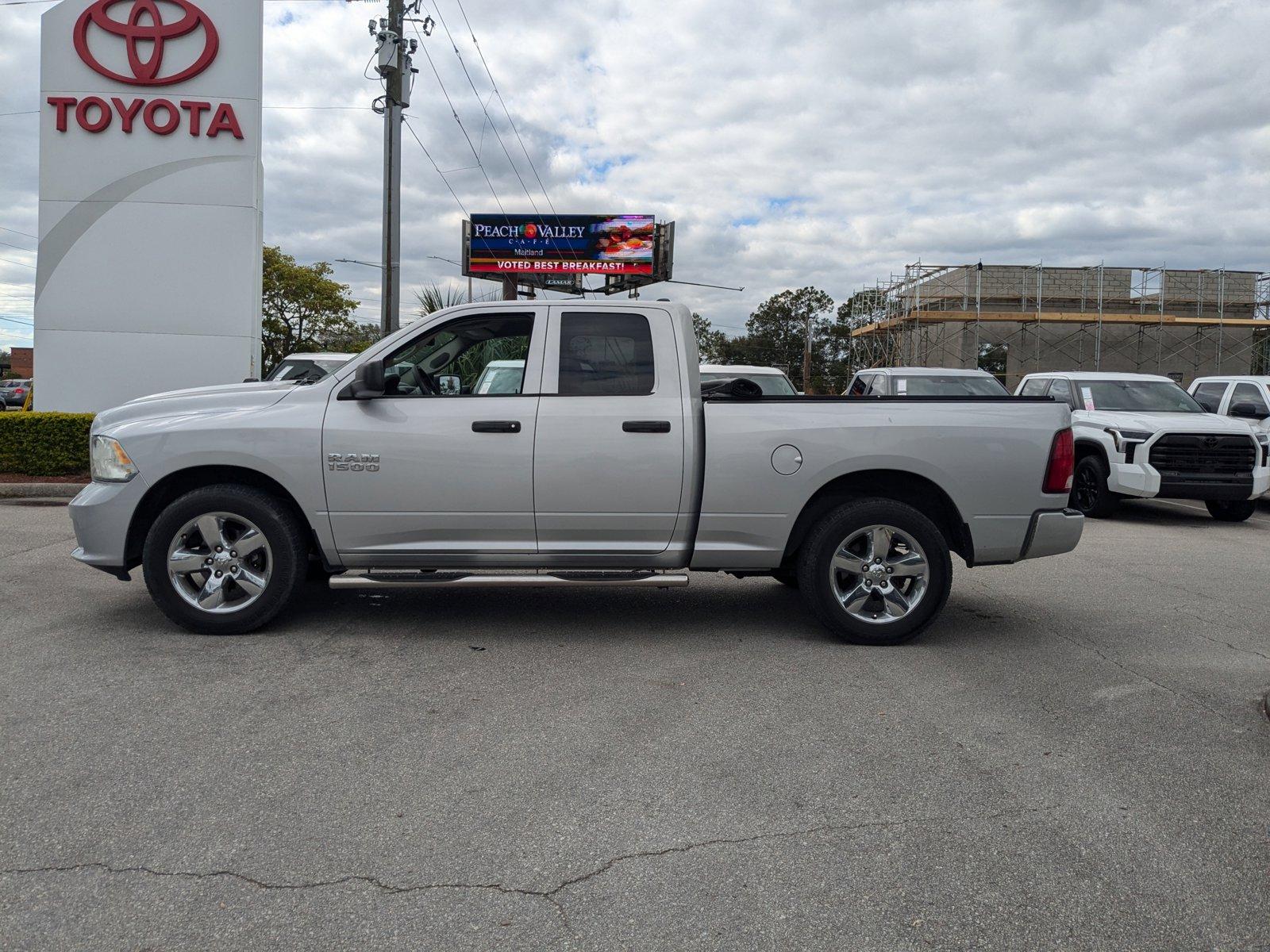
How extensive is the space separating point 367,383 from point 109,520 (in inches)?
66.2

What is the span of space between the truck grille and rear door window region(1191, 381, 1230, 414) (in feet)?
11.0

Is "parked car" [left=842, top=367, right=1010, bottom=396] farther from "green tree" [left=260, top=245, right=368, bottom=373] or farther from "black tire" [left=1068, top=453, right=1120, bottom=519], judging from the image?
"green tree" [left=260, top=245, right=368, bottom=373]

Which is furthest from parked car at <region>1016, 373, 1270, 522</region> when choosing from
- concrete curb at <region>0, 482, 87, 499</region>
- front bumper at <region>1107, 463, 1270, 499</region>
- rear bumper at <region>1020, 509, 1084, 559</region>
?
concrete curb at <region>0, 482, 87, 499</region>

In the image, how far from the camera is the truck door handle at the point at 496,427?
5.80 metres

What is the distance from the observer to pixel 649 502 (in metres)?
5.87

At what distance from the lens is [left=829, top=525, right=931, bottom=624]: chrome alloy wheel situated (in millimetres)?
5910

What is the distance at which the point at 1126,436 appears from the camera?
40.9ft

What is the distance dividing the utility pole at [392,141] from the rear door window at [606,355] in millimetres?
11873

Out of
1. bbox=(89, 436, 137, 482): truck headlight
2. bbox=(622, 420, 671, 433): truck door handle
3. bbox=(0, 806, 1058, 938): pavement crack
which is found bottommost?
bbox=(0, 806, 1058, 938): pavement crack

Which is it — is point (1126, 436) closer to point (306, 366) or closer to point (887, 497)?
point (887, 497)

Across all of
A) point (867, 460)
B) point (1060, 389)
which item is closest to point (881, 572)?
point (867, 460)

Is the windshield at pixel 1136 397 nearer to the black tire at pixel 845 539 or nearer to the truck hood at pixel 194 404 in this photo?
the black tire at pixel 845 539

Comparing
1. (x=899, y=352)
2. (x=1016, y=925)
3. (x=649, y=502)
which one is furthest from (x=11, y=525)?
(x=899, y=352)

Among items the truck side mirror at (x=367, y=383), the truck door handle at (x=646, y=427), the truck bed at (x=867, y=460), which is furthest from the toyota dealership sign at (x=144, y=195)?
the truck bed at (x=867, y=460)
